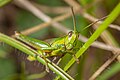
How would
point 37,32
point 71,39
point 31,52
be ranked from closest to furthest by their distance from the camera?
point 31,52
point 71,39
point 37,32

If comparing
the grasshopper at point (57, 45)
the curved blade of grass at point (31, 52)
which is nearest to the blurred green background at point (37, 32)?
the grasshopper at point (57, 45)

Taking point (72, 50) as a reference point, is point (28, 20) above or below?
below

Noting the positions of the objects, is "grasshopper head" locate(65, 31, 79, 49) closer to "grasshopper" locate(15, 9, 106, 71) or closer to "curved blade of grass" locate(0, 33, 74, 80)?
"grasshopper" locate(15, 9, 106, 71)

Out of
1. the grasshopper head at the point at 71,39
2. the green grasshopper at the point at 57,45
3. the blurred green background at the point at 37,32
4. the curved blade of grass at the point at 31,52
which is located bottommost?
the blurred green background at the point at 37,32

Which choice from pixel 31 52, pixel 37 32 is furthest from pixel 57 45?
pixel 37 32

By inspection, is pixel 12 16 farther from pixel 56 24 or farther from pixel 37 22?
pixel 56 24

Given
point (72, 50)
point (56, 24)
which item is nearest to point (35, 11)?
point (56, 24)

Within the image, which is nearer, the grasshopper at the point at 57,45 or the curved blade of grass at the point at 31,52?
the curved blade of grass at the point at 31,52

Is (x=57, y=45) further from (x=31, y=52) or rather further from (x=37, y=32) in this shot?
(x=37, y=32)

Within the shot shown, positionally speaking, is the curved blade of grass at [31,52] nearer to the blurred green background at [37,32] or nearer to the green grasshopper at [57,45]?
the green grasshopper at [57,45]

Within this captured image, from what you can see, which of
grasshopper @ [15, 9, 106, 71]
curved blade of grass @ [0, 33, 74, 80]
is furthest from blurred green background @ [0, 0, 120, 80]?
curved blade of grass @ [0, 33, 74, 80]

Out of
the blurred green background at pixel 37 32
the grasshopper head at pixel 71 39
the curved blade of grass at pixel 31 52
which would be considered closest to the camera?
the curved blade of grass at pixel 31 52
